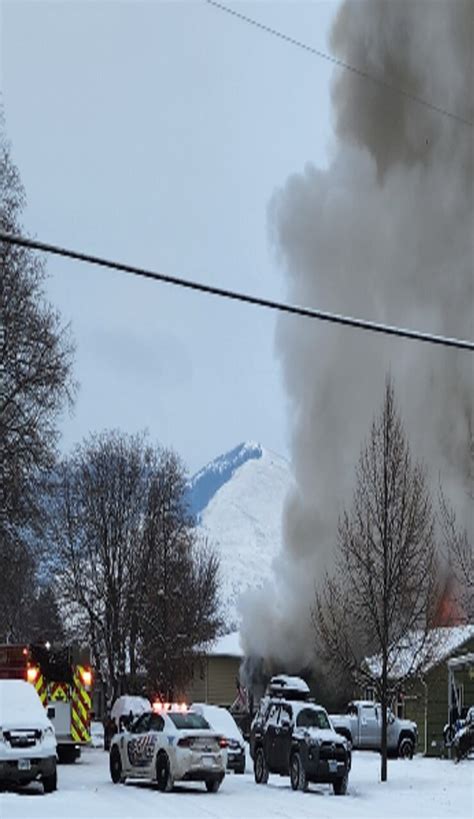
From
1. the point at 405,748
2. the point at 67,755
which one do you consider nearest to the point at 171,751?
the point at 67,755

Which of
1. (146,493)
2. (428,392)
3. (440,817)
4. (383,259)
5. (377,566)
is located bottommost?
(440,817)

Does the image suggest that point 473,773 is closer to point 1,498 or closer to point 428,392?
point 1,498

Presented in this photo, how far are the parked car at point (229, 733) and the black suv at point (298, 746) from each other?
8.11ft

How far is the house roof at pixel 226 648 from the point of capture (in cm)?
7638

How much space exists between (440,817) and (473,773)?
11.9 metres

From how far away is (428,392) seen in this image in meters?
78.0

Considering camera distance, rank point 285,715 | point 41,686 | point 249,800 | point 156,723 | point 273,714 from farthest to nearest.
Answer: point 41,686 < point 273,714 < point 285,715 < point 156,723 < point 249,800

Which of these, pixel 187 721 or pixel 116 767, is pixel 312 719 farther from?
pixel 116 767

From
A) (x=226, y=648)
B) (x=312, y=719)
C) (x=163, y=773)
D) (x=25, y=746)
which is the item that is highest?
(x=226, y=648)

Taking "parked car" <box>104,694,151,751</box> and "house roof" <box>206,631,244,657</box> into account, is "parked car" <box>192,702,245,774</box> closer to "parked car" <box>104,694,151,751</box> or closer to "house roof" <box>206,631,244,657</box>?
"parked car" <box>104,694,151,751</box>

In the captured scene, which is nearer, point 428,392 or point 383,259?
point 428,392

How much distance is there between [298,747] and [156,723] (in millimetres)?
2899

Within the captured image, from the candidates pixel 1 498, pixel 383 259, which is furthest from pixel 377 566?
pixel 383 259

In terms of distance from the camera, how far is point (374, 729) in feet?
160
